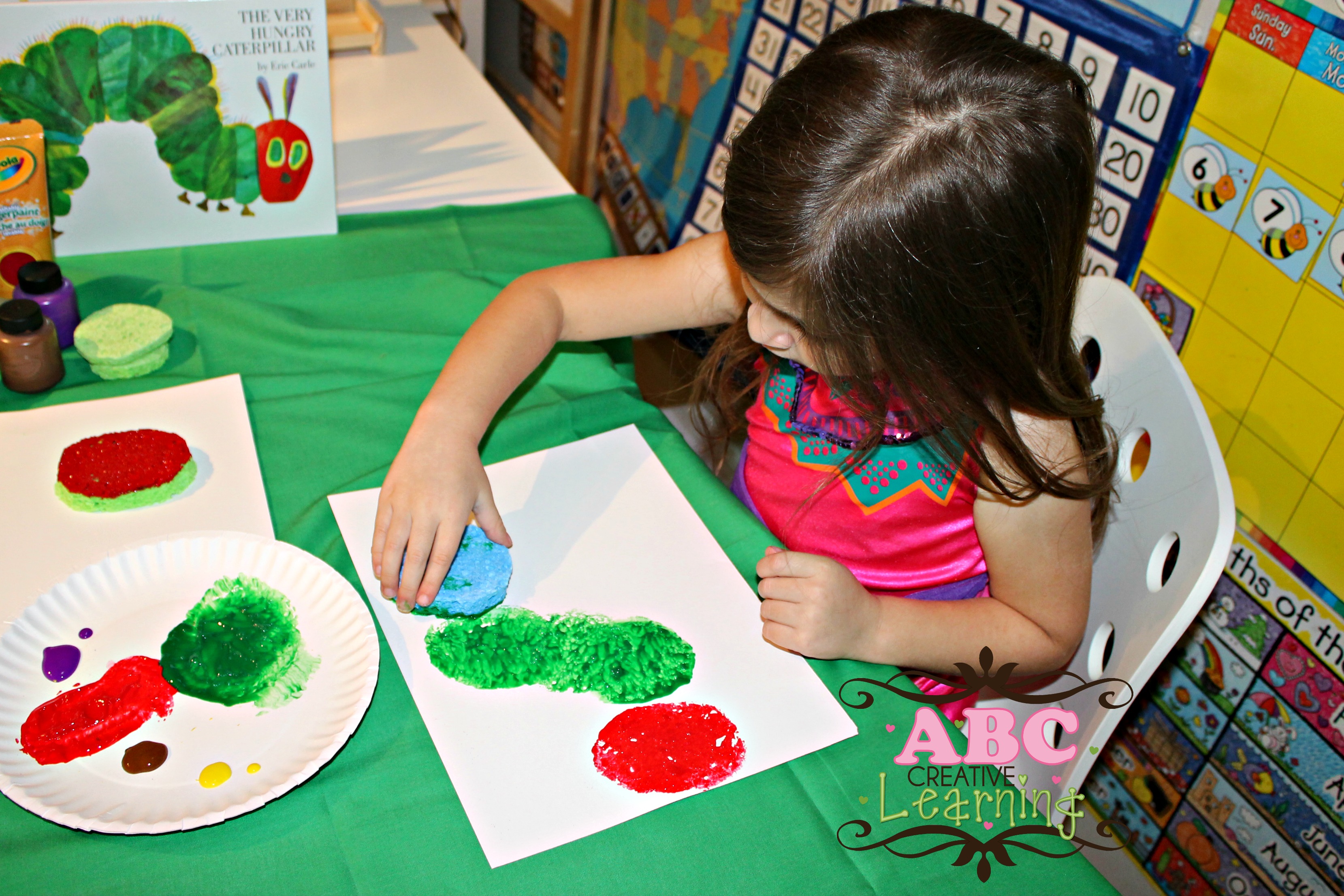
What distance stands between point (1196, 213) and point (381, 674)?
3.28 ft

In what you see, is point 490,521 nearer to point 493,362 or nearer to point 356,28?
point 493,362

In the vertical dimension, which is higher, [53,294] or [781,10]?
[781,10]

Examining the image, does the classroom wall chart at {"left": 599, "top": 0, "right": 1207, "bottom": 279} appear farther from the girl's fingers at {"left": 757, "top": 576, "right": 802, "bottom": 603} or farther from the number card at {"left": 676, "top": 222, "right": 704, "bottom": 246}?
the girl's fingers at {"left": 757, "top": 576, "right": 802, "bottom": 603}

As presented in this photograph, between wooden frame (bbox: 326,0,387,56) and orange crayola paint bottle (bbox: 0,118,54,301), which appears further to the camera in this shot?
wooden frame (bbox: 326,0,387,56)

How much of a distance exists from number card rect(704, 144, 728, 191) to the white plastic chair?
0.97m

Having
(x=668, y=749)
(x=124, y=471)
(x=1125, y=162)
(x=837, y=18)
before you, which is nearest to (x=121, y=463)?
(x=124, y=471)

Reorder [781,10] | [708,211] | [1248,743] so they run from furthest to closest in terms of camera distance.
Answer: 1. [708,211]
2. [781,10]
3. [1248,743]

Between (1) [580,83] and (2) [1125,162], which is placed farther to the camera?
(1) [580,83]

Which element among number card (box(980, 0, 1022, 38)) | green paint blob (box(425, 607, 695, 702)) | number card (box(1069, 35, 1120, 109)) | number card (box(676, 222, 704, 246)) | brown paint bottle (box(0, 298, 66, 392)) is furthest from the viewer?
number card (box(676, 222, 704, 246))

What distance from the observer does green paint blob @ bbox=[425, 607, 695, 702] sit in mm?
690

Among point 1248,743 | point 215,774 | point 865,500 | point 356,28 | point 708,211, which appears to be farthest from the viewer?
point 708,211

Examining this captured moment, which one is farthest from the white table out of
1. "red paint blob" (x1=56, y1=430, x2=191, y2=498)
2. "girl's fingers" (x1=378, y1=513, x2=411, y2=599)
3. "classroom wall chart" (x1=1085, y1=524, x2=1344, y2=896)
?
"classroom wall chart" (x1=1085, y1=524, x2=1344, y2=896)

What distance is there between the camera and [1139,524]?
33.5 inches

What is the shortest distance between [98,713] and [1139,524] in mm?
829
